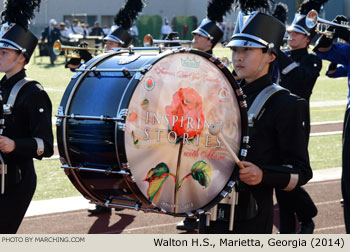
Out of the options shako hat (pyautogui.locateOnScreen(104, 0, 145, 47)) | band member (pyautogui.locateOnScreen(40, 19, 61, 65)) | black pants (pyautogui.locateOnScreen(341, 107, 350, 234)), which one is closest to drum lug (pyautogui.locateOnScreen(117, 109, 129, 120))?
black pants (pyautogui.locateOnScreen(341, 107, 350, 234))

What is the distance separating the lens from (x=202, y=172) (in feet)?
11.7

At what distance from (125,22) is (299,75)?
2865mm

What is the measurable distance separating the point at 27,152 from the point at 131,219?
292cm

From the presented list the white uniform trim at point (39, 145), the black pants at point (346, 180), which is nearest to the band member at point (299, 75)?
the black pants at point (346, 180)

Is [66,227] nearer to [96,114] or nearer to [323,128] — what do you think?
[96,114]

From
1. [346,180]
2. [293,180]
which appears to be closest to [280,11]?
[346,180]

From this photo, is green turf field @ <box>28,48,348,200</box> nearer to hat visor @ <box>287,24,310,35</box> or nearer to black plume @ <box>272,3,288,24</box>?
black plume @ <box>272,3,288,24</box>

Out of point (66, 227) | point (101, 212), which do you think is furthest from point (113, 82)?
point (101, 212)

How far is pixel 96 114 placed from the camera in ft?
11.5

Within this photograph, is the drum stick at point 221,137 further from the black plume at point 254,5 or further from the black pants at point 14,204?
the black pants at point 14,204

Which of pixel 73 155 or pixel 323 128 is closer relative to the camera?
pixel 73 155

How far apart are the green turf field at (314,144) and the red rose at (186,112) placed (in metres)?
1.64

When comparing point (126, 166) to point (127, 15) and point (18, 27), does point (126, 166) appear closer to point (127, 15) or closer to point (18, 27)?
point (18, 27)

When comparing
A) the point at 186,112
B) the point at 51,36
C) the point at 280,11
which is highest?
the point at 280,11
